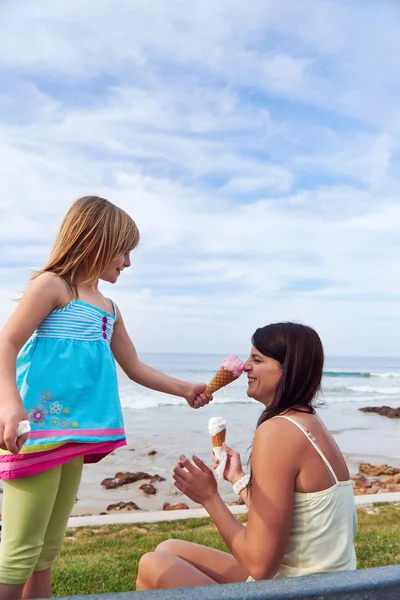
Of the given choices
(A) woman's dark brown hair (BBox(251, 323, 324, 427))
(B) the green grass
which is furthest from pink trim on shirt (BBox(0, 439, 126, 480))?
(B) the green grass

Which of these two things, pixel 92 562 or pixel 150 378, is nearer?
pixel 150 378

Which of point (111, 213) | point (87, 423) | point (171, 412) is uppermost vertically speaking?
point (111, 213)

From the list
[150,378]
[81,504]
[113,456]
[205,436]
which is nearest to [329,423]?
[205,436]

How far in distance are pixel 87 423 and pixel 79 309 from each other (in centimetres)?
48

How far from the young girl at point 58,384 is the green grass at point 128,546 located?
1.94m

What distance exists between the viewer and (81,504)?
8062 millimetres

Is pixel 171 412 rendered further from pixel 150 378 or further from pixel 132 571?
pixel 150 378

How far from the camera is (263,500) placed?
1.96 m

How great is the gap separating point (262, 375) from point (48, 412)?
874 millimetres

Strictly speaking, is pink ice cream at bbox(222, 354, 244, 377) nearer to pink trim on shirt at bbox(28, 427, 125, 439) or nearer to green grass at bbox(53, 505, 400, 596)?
pink trim on shirt at bbox(28, 427, 125, 439)

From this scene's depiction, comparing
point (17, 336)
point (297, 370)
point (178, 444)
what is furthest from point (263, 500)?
point (178, 444)

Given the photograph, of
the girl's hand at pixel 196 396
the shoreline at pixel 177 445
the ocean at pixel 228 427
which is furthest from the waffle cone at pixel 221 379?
the ocean at pixel 228 427

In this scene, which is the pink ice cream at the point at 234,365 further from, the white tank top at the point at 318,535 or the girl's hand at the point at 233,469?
the white tank top at the point at 318,535

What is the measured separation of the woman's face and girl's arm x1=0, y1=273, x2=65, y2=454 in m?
0.85
